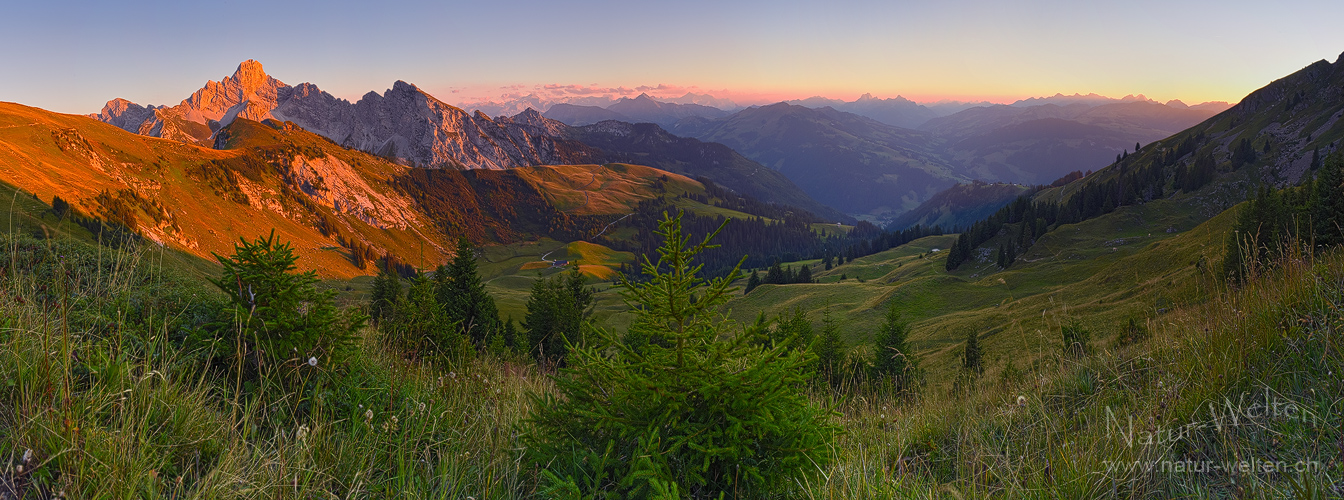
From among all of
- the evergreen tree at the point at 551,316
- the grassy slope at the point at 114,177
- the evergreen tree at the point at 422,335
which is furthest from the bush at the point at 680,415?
the grassy slope at the point at 114,177

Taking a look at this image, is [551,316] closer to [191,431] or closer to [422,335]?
[422,335]

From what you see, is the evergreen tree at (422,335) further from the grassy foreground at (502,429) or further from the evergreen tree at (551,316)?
the evergreen tree at (551,316)

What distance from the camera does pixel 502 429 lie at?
179 inches

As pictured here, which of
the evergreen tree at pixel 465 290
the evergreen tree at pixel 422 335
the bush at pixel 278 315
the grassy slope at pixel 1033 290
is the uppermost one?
the bush at pixel 278 315

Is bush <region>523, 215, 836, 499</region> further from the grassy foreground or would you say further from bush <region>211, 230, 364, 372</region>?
bush <region>211, 230, 364, 372</region>

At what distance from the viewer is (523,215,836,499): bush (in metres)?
3.59

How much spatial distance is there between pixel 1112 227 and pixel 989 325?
71.8m

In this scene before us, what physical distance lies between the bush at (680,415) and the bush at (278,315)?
303 centimetres

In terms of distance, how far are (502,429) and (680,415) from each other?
1.73 meters

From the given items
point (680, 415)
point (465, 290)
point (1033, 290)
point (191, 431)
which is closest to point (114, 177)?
point (465, 290)

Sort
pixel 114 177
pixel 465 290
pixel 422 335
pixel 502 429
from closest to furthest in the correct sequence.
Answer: pixel 502 429 < pixel 422 335 < pixel 465 290 < pixel 114 177

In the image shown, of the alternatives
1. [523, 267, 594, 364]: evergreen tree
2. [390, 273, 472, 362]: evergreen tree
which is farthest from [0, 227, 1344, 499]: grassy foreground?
[523, 267, 594, 364]: evergreen tree

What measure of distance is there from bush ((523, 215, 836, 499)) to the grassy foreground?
0.93 feet

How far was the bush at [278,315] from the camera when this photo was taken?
5340 mm
